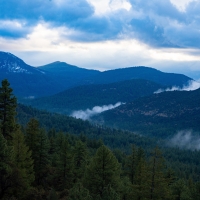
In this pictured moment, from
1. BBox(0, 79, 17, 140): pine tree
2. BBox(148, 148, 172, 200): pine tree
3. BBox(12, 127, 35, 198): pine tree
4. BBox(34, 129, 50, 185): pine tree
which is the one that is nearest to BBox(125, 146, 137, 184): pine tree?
BBox(34, 129, 50, 185): pine tree

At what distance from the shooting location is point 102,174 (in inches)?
1344

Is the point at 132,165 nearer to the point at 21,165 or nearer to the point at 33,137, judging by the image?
the point at 33,137

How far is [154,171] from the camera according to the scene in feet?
110

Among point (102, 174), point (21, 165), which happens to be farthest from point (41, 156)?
point (102, 174)

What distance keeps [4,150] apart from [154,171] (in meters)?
16.5

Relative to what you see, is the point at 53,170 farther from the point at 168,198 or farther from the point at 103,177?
the point at 168,198

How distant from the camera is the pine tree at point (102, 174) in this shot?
33.8 m

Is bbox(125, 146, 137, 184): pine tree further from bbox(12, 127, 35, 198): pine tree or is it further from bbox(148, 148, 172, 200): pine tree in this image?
bbox(12, 127, 35, 198): pine tree

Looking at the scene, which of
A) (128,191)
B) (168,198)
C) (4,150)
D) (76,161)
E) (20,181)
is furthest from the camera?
(76,161)

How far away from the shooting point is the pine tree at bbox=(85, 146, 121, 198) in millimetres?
33750

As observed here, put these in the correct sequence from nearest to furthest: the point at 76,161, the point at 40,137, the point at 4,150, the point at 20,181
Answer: the point at 4,150 < the point at 20,181 < the point at 40,137 < the point at 76,161

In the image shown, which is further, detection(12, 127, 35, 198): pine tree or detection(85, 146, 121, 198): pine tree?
detection(12, 127, 35, 198): pine tree

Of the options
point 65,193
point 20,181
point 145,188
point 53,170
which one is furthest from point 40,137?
point 145,188

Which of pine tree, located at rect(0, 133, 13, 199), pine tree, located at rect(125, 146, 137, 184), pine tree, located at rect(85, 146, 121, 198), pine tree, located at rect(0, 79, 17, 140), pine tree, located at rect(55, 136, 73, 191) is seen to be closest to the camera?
pine tree, located at rect(0, 133, 13, 199)
